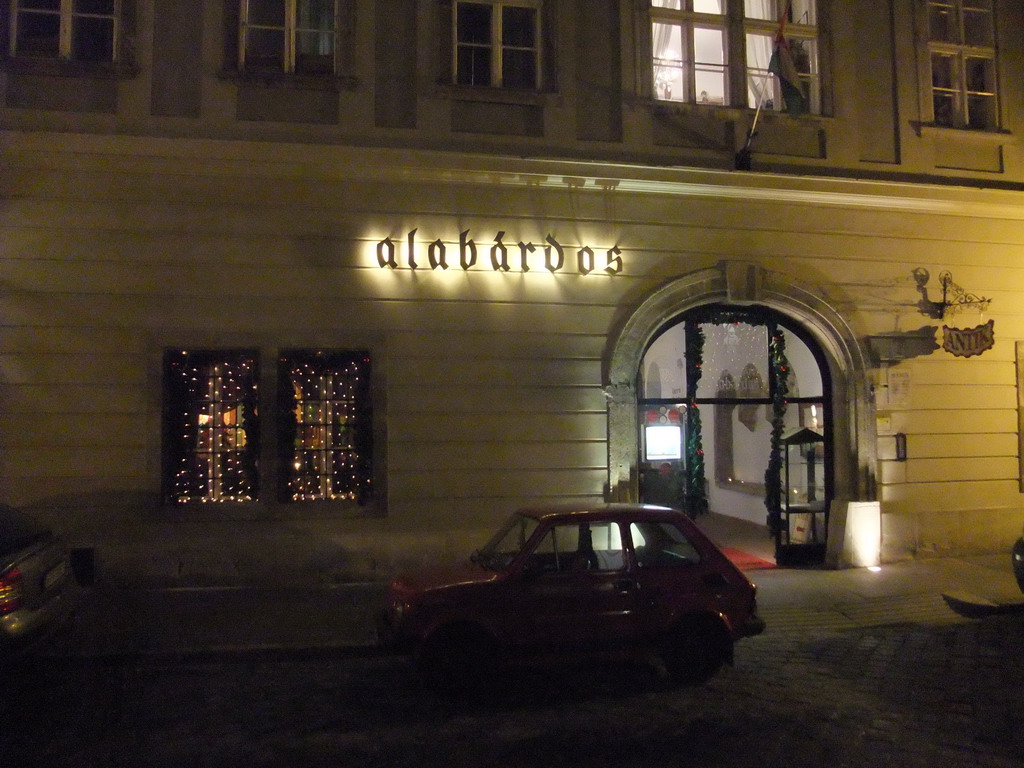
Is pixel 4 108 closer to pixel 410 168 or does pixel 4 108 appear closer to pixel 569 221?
pixel 410 168

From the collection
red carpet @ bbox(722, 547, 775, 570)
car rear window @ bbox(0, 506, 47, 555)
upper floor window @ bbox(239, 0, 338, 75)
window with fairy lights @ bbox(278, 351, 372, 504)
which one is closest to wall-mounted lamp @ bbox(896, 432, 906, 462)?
red carpet @ bbox(722, 547, 775, 570)

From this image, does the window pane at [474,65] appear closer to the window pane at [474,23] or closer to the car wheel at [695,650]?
the window pane at [474,23]

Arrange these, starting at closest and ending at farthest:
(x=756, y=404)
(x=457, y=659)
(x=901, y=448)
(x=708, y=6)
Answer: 1. (x=457, y=659)
2. (x=901, y=448)
3. (x=708, y=6)
4. (x=756, y=404)

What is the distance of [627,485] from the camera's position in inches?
420

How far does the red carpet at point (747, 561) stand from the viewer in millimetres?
11484

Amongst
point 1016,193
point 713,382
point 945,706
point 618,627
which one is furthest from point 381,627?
point 1016,193

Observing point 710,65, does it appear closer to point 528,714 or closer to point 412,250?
point 412,250

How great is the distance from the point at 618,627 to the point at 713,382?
7083 millimetres

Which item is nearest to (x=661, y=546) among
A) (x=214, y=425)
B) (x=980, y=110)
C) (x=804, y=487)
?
(x=214, y=425)

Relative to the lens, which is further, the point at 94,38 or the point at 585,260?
the point at 585,260

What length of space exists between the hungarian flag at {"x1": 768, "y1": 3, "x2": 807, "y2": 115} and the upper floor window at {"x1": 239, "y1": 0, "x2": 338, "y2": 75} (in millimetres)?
5794

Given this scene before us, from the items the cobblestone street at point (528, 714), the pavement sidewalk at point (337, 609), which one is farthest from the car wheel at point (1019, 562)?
the cobblestone street at point (528, 714)

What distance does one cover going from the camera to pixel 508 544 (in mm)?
6844

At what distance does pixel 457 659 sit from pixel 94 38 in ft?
29.1
